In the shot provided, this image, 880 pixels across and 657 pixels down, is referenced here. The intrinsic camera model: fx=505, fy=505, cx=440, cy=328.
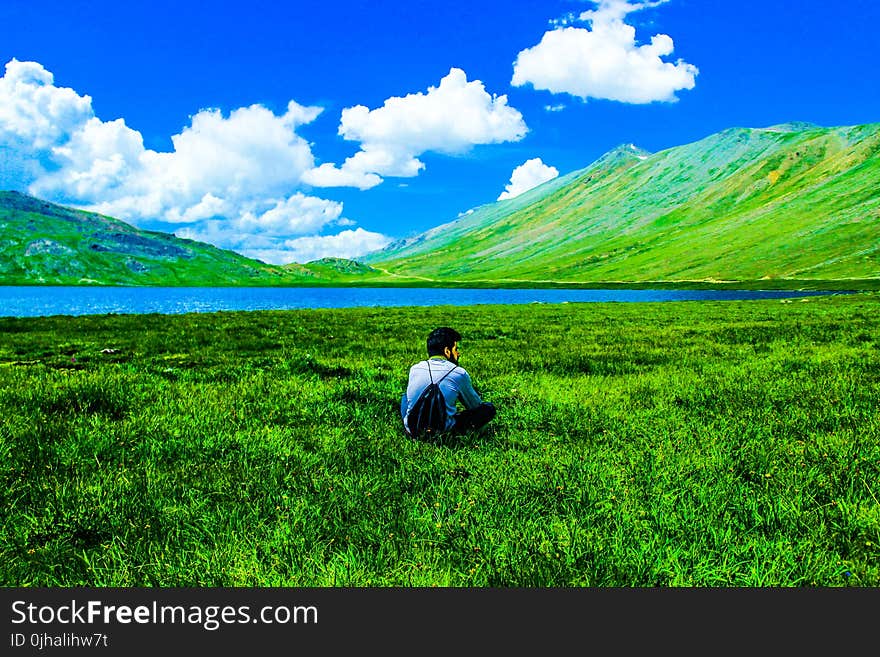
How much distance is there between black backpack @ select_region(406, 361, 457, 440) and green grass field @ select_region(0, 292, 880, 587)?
32 centimetres

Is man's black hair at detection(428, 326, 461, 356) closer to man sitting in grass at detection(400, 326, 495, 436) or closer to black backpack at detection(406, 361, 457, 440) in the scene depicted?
man sitting in grass at detection(400, 326, 495, 436)

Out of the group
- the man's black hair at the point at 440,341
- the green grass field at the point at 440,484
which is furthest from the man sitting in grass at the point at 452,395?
the green grass field at the point at 440,484

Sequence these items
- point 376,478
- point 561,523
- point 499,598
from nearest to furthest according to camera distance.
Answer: point 499,598, point 561,523, point 376,478

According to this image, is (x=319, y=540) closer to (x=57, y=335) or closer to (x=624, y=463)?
(x=624, y=463)

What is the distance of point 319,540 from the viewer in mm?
4641

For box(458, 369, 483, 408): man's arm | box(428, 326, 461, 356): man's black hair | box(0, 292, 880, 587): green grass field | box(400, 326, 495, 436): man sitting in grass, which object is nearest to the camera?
box(0, 292, 880, 587): green grass field

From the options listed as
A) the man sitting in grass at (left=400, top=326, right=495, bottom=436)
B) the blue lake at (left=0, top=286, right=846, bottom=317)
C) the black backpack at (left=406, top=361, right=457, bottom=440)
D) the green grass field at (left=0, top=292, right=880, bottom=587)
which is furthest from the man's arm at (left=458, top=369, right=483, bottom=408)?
the blue lake at (left=0, top=286, right=846, bottom=317)

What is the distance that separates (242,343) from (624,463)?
740 inches

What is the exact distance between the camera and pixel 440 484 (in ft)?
19.4

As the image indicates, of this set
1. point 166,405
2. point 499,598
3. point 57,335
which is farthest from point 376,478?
point 57,335

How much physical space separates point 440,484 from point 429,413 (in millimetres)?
1803

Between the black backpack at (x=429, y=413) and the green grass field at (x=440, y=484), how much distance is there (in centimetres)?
32

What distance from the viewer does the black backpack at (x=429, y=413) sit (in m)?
7.58

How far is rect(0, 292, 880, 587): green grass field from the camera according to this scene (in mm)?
4191
